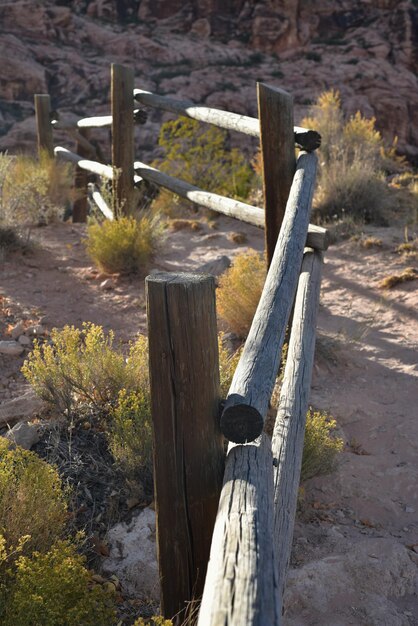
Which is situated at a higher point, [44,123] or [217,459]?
[44,123]

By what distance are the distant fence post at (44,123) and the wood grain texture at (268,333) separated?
19.2 ft

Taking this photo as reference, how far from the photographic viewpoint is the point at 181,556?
6.18 feet

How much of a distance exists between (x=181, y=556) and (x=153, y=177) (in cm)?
425

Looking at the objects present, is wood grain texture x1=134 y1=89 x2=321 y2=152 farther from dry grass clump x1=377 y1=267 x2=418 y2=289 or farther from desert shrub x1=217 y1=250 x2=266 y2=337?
dry grass clump x1=377 y1=267 x2=418 y2=289

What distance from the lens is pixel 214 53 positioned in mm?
22016

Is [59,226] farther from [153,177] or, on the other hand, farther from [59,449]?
[59,449]

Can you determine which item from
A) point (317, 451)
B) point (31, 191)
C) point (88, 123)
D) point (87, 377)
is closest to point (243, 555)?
point (317, 451)

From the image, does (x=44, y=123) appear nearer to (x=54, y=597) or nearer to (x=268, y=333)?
(x=268, y=333)

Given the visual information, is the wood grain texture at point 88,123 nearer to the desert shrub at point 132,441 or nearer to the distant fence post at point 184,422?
the desert shrub at point 132,441

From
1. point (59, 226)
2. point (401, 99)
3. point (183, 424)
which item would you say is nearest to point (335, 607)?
point (183, 424)

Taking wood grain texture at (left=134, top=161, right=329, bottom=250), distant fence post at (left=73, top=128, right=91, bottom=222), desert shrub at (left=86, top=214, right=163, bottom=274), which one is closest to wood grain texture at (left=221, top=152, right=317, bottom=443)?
wood grain texture at (left=134, top=161, right=329, bottom=250)

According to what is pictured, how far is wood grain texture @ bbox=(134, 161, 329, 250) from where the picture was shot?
379cm

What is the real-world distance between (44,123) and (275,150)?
5786mm

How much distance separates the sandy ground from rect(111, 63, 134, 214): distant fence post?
30.3 inches
